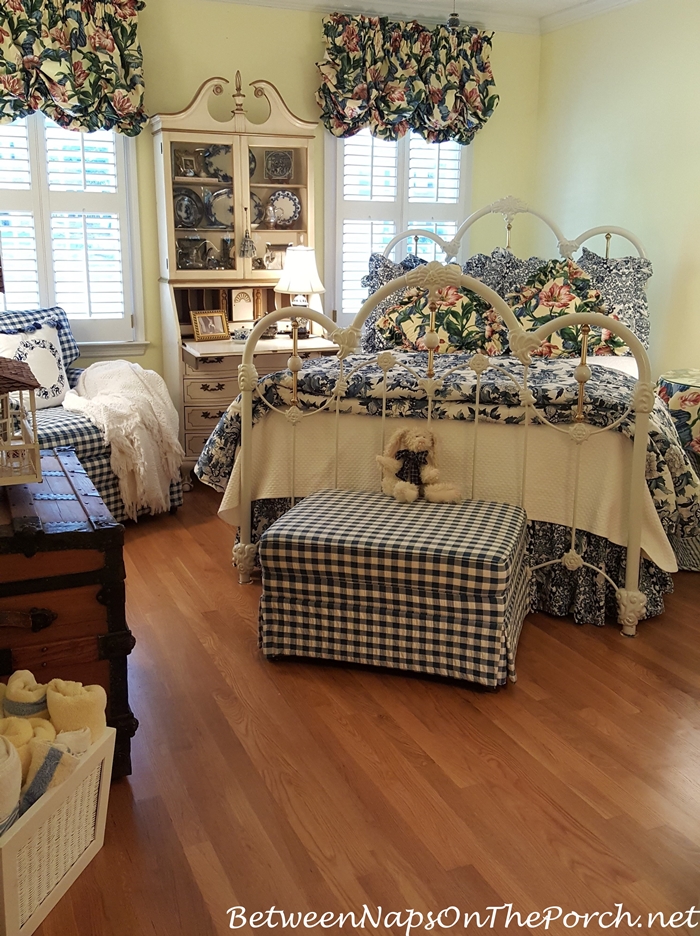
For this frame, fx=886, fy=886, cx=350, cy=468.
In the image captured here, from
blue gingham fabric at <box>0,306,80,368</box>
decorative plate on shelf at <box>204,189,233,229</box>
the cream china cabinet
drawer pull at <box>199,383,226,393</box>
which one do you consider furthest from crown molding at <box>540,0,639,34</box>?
blue gingham fabric at <box>0,306,80,368</box>

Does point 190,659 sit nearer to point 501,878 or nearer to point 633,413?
point 501,878

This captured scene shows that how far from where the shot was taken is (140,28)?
14.9 ft

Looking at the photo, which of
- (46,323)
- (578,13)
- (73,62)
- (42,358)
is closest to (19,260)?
(46,323)

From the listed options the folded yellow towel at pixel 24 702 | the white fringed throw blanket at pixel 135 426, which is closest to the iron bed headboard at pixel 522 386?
the white fringed throw blanket at pixel 135 426

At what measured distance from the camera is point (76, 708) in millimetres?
1661

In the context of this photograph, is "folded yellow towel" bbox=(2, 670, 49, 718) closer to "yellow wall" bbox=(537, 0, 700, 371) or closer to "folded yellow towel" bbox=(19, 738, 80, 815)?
"folded yellow towel" bbox=(19, 738, 80, 815)

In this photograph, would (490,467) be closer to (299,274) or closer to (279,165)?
(299,274)

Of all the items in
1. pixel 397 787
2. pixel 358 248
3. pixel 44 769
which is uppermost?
pixel 358 248

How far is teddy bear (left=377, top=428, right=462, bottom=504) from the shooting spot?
2.96 metres

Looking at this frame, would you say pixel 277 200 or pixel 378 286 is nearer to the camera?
pixel 378 286


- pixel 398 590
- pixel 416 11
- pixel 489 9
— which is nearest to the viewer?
pixel 398 590

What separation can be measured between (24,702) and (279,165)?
12.3ft

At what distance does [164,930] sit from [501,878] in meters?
0.69

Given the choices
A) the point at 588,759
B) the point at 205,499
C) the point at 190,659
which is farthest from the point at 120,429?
the point at 588,759
